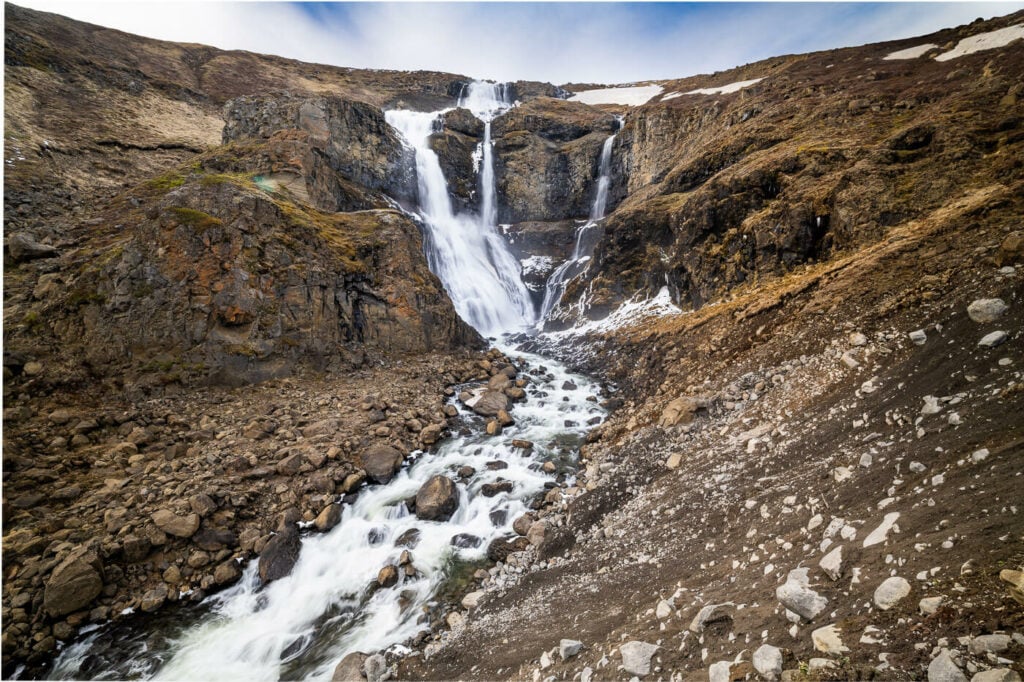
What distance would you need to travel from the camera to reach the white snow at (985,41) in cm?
1245

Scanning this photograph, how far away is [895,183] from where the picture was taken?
9.70 metres

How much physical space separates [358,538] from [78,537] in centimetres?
478

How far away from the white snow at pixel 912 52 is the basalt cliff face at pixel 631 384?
88 centimetres

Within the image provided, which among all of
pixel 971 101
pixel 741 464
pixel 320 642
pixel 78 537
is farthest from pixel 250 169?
pixel 971 101

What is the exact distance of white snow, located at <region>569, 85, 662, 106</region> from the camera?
47.7m

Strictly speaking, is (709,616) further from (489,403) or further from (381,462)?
(489,403)

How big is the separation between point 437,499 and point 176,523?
4954mm

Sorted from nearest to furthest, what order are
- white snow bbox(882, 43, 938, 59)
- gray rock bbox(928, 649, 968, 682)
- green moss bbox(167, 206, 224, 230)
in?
gray rock bbox(928, 649, 968, 682)
green moss bbox(167, 206, 224, 230)
white snow bbox(882, 43, 938, 59)

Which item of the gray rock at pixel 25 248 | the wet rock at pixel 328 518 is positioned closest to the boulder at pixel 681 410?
the wet rock at pixel 328 518

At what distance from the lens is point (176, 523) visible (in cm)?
720

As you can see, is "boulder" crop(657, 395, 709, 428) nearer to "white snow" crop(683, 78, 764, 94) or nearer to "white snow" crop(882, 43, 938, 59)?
"white snow" crop(882, 43, 938, 59)

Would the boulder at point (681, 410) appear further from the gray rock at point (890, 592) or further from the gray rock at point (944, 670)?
the gray rock at point (944, 670)

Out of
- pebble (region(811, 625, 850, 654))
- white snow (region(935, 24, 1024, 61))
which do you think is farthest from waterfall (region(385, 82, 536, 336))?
white snow (region(935, 24, 1024, 61))

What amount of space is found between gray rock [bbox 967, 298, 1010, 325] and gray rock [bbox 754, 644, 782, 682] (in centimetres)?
580
